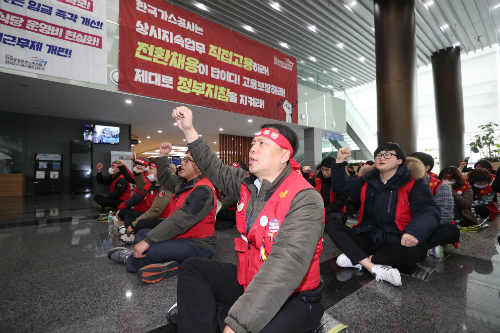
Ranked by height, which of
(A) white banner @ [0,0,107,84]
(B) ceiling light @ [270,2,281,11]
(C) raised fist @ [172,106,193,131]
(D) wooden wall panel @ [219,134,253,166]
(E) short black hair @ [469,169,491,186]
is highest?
(B) ceiling light @ [270,2,281,11]

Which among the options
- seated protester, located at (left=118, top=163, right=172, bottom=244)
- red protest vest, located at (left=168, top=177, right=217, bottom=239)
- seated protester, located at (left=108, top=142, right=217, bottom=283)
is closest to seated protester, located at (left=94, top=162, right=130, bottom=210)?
seated protester, located at (left=118, top=163, right=172, bottom=244)

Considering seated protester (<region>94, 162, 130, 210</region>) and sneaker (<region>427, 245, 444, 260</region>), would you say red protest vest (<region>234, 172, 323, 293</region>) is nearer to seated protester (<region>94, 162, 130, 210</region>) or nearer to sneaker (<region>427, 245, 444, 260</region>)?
sneaker (<region>427, 245, 444, 260</region>)

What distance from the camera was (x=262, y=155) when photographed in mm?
1303

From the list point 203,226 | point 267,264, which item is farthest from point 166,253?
point 267,264

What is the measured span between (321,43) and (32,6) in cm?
948

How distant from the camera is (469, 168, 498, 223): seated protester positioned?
406cm

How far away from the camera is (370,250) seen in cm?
245


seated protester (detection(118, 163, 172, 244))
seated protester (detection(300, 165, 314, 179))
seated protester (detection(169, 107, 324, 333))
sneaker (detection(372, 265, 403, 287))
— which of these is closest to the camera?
seated protester (detection(169, 107, 324, 333))

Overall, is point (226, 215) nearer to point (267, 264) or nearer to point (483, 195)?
point (267, 264)

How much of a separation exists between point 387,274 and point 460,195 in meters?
2.73

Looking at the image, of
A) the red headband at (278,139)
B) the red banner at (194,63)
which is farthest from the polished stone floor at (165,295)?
the red banner at (194,63)

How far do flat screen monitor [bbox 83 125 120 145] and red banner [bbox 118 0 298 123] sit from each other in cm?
520

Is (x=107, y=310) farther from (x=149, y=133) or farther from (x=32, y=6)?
(x=149, y=133)

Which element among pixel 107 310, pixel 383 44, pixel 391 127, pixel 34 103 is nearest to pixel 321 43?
pixel 383 44
